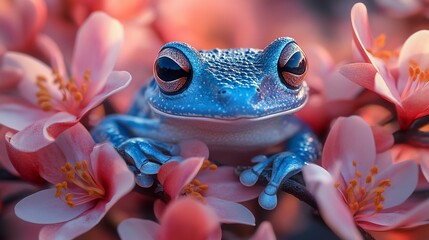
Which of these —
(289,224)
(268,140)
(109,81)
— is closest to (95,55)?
(109,81)

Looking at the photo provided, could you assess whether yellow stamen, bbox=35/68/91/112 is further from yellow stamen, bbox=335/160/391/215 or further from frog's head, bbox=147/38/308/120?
yellow stamen, bbox=335/160/391/215

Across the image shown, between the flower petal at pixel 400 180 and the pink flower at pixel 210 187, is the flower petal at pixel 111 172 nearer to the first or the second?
the pink flower at pixel 210 187

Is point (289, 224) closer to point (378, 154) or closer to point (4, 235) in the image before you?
point (378, 154)

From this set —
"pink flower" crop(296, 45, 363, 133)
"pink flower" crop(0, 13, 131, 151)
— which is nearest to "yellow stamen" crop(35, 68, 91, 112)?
"pink flower" crop(0, 13, 131, 151)

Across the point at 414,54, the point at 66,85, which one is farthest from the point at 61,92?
the point at 414,54

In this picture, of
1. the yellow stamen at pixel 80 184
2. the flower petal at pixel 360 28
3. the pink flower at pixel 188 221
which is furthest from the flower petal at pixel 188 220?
the flower petal at pixel 360 28
